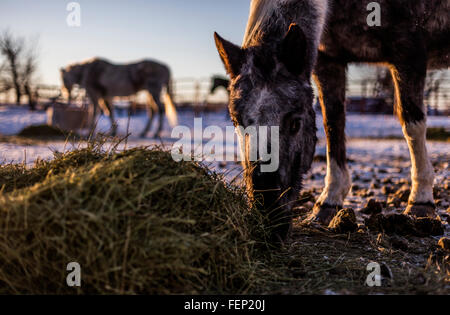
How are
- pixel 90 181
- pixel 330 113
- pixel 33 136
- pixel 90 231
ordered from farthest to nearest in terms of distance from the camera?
pixel 33 136 < pixel 330 113 < pixel 90 181 < pixel 90 231

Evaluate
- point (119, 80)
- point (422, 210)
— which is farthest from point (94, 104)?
point (422, 210)

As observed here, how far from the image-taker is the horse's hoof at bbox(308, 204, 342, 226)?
11.3ft

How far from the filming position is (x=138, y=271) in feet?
5.28

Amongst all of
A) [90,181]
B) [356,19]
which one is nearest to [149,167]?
[90,181]

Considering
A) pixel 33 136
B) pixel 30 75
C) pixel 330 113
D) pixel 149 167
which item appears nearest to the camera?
pixel 149 167

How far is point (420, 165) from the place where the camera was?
3.53 meters

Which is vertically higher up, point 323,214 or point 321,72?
point 321,72

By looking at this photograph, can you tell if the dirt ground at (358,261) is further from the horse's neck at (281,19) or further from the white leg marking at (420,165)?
the horse's neck at (281,19)

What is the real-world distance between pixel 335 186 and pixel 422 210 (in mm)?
818

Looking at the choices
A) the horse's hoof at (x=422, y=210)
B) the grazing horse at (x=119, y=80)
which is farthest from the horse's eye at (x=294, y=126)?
the grazing horse at (x=119, y=80)

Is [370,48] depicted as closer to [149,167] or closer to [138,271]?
[149,167]

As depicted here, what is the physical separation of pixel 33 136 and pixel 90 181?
10972 millimetres

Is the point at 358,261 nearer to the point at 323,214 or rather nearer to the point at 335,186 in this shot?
the point at 323,214

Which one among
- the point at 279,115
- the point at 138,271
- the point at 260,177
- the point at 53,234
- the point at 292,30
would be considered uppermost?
the point at 292,30
